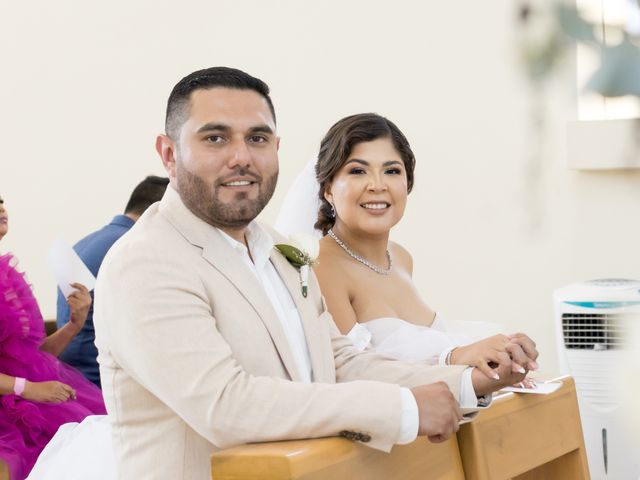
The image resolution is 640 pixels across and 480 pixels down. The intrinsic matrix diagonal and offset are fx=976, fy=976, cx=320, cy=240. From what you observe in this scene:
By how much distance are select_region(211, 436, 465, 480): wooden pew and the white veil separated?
1.28 m

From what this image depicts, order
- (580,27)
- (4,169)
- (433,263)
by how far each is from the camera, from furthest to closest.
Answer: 1. (4,169)
2. (433,263)
3. (580,27)

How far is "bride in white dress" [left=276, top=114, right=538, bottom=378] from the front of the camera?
7.61 feet

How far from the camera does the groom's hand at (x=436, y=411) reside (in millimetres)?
1548

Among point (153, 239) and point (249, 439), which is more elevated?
point (153, 239)

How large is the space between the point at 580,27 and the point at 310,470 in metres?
1.14

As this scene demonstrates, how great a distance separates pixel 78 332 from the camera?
3.38m

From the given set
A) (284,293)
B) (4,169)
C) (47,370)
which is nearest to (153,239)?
(284,293)

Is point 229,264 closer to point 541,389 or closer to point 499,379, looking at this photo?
point 499,379

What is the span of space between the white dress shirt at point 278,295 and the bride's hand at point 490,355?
0.05m

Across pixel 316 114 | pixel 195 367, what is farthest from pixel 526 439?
pixel 316 114

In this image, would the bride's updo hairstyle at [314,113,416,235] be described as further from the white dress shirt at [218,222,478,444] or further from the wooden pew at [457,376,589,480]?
the wooden pew at [457,376,589,480]

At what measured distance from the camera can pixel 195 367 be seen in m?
1.49

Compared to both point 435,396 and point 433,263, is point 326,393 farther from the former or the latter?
point 433,263

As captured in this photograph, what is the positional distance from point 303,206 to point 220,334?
1.39 m
